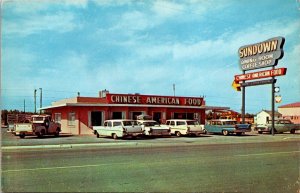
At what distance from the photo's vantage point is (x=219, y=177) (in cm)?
946

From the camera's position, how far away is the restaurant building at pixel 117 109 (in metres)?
32.4

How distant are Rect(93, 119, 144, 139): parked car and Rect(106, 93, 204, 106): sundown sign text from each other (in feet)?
22.9

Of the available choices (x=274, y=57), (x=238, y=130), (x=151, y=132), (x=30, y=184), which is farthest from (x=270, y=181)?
(x=274, y=57)

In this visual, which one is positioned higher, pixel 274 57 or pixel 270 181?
pixel 274 57

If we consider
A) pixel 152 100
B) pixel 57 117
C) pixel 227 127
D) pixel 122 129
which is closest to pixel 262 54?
pixel 227 127

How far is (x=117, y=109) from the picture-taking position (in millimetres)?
34125

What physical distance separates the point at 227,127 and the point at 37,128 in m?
16.6

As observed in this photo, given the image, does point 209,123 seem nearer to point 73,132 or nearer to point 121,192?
point 73,132

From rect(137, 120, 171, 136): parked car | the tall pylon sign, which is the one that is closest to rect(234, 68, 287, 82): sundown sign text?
the tall pylon sign

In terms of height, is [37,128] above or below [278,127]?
above

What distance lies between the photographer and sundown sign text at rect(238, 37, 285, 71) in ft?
114

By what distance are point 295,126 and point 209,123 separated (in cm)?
1158

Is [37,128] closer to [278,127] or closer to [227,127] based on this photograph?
[227,127]

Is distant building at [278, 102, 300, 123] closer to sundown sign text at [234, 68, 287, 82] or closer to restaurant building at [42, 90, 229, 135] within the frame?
sundown sign text at [234, 68, 287, 82]
